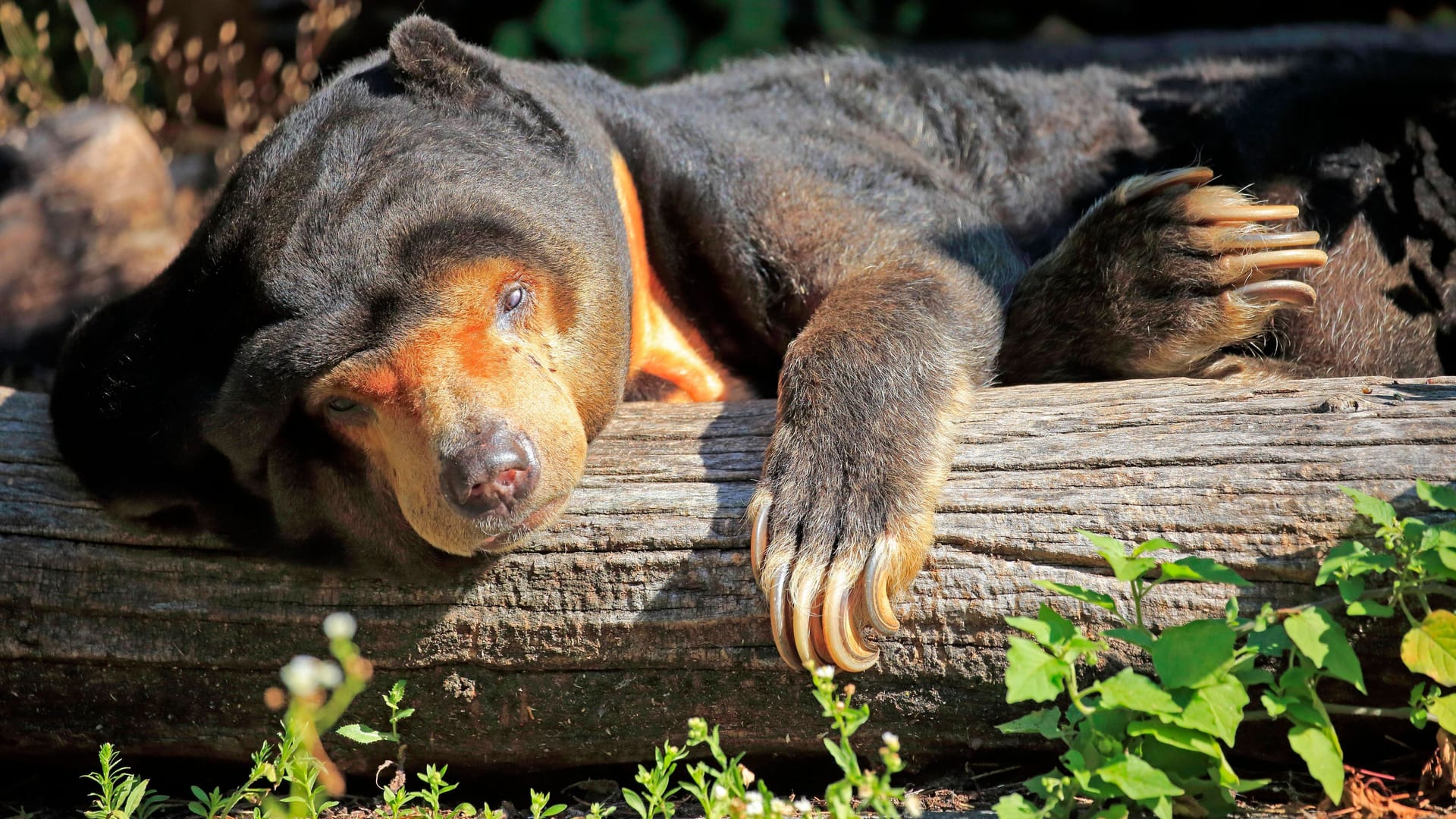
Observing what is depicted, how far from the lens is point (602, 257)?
134 inches

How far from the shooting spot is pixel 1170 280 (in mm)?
3367

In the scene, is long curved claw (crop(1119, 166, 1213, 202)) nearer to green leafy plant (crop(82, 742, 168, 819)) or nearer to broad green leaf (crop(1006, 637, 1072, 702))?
broad green leaf (crop(1006, 637, 1072, 702))

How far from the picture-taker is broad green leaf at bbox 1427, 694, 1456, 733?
221 centimetres

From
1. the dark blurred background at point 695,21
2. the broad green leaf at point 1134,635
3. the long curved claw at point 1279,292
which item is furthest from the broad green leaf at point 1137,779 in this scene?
the dark blurred background at point 695,21

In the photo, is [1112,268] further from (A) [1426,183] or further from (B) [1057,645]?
(B) [1057,645]

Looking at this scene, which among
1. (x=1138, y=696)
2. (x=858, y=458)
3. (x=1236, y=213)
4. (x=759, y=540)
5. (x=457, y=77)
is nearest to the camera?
(x=1138, y=696)

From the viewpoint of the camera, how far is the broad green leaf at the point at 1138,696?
2.09 metres

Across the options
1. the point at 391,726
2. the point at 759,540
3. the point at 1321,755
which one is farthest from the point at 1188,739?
the point at 391,726

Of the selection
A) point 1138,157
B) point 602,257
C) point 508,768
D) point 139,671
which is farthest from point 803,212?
point 139,671

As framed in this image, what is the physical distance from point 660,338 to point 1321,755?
7.53ft

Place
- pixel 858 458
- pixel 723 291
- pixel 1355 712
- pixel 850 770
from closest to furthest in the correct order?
1. pixel 850 770
2. pixel 1355 712
3. pixel 858 458
4. pixel 723 291

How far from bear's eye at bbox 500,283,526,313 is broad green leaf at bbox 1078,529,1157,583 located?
1.53 meters

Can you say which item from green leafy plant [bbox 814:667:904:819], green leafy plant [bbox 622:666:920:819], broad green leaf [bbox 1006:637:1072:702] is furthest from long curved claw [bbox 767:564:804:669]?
broad green leaf [bbox 1006:637:1072:702]

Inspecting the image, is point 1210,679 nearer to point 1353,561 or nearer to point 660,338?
point 1353,561
